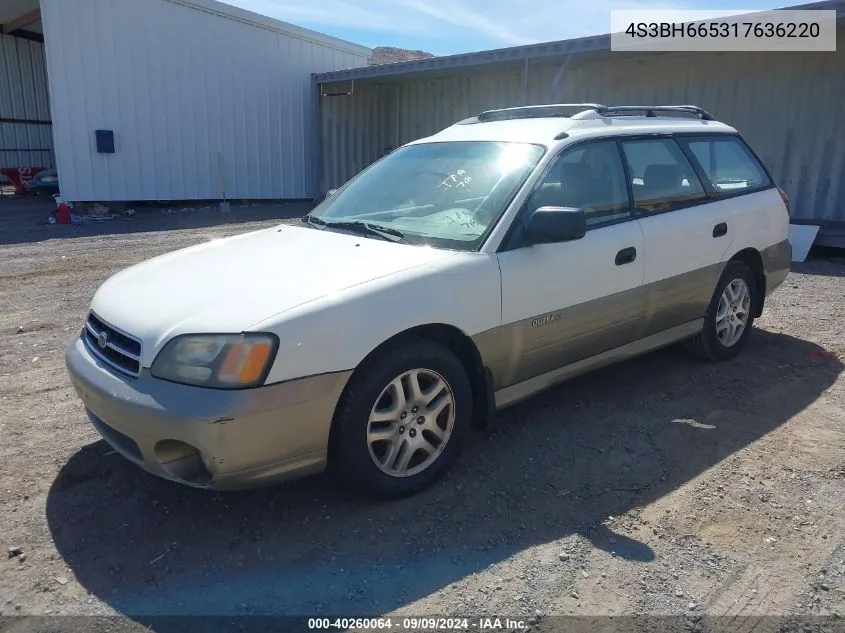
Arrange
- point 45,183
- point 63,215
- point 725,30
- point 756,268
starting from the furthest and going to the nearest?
point 45,183, point 63,215, point 725,30, point 756,268

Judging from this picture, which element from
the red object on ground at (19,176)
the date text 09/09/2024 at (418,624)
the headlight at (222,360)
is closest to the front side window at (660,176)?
the headlight at (222,360)

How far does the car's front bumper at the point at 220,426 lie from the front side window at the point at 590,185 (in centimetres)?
165

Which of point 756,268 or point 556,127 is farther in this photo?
point 756,268

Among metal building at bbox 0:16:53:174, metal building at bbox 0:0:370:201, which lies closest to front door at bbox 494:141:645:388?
metal building at bbox 0:0:370:201

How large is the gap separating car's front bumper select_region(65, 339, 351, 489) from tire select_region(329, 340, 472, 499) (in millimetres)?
105

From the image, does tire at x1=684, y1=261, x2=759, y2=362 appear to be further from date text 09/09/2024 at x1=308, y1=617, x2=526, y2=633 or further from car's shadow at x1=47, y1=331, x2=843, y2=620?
date text 09/09/2024 at x1=308, y1=617, x2=526, y2=633

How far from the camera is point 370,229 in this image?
3.65m

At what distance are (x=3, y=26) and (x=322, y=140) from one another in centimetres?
1154

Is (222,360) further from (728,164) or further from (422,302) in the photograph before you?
(728,164)

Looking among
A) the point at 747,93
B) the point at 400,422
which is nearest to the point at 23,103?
the point at 747,93

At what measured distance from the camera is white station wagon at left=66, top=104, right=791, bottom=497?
2.66 meters

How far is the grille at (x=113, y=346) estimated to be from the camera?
2801 mm

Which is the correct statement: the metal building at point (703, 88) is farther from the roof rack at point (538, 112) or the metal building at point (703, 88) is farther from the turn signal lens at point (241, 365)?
the turn signal lens at point (241, 365)

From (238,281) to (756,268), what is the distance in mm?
4000
